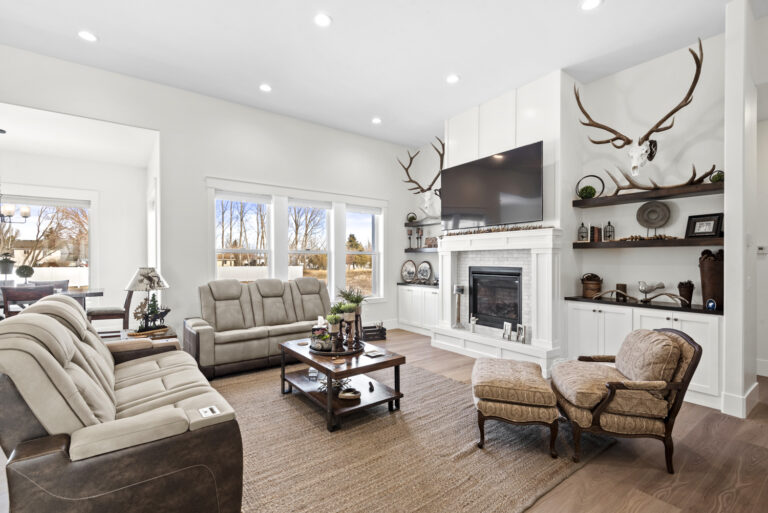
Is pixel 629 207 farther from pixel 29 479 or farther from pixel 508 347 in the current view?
pixel 29 479

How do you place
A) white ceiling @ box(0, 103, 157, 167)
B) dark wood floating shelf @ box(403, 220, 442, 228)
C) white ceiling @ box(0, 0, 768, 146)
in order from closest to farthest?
white ceiling @ box(0, 0, 768, 146) < white ceiling @ box(0, 103, 157, 167) < dark wood floating shelf @ box(403, 220, 442, 228)

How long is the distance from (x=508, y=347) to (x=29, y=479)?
4.01 meters

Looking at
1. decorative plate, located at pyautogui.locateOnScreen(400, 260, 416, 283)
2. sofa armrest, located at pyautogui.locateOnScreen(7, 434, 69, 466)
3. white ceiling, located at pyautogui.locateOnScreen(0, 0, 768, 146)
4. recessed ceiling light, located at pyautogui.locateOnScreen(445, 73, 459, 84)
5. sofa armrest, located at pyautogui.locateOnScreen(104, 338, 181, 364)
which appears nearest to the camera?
sofa armrest, located at pyautogui.locateOnScreen(7, 434, 69, 466)

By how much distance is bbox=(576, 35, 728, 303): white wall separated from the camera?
3.40m

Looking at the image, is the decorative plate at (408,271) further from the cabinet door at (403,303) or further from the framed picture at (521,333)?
the framed picture at (521,333)

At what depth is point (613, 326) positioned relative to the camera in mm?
3635

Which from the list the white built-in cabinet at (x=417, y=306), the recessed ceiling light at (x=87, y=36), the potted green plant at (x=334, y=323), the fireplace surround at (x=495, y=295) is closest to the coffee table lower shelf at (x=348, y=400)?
the potted green plant at (x=334, y=323)

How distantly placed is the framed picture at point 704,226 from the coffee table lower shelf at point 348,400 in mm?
3141

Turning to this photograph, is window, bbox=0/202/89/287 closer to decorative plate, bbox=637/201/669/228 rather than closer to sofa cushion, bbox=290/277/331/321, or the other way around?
sofa cushion, bbox=290/277/331/321

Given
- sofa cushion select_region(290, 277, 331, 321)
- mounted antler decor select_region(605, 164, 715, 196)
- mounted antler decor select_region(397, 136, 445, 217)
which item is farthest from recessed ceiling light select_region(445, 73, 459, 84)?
sofa cushion select_region(290, 277, 331, 321)

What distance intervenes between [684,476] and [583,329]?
1.91 m

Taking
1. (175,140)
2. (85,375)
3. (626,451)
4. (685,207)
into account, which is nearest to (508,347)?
(626,451)

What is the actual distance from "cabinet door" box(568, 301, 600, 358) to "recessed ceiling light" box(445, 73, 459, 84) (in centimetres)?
285

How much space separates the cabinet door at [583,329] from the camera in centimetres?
380
